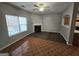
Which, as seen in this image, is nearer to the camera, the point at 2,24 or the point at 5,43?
the point at 2,24

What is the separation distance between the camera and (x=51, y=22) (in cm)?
773

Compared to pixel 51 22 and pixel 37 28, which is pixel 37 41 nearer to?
pixel 37 28

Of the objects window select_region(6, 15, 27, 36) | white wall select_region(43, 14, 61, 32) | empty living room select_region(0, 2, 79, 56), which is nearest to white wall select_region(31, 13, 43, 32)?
white wall select_region(43, 14, 61, 32)

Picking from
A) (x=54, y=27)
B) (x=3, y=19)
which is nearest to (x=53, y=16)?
(x=54, y=27)

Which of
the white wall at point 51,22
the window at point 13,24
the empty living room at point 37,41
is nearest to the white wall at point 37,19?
the white wall at point 51,22

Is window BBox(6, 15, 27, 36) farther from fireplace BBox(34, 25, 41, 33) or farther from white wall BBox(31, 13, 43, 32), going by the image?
fireplace BBox(34, 25, 41, 33)

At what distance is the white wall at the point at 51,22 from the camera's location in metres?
7.42

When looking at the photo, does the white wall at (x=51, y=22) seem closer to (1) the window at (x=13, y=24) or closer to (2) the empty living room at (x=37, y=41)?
(1) the window at (x=13, y=24)

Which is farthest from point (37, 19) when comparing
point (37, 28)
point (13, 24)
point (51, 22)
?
point (13, 24)

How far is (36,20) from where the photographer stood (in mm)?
7645

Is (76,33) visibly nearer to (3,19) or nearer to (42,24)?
(3,19)

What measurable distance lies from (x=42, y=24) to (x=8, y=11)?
4.92 meters

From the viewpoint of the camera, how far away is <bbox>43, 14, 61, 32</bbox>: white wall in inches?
292

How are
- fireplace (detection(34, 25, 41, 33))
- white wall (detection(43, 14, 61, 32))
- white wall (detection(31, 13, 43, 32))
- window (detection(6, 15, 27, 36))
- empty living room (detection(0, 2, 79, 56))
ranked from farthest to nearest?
fireplace (detection(34, 25, 41, 33)) < white wall (detection(43, 14, 61, 32)) < white wall (detection(31, 13, 43, 32)) < window (detection(6, 15, 27, 36)) < empty living room (detection(0, 2, 79, 56))
